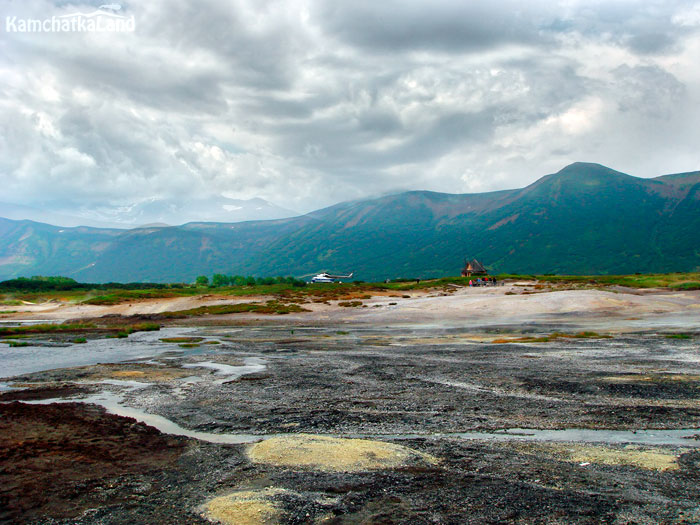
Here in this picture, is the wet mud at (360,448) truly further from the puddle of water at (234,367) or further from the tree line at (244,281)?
the tree line at (244,281)

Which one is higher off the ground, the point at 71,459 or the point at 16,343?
the point at 71,459

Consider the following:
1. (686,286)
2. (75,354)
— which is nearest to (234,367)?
(75,354)

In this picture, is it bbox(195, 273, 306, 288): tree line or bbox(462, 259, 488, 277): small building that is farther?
bbox(462, 259, 488, 277): small building

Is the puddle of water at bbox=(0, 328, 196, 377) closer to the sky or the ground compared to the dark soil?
closer to the ground

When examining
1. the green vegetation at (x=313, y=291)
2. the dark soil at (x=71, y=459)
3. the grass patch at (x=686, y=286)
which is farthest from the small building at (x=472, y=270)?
the dark soil at (x=71, y=459)

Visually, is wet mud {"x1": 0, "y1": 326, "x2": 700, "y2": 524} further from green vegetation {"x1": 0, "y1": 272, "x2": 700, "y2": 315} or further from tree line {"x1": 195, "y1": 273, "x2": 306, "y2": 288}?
tree line {"x1": 195, "y1": 273, "x2": 306, "y2": 288}

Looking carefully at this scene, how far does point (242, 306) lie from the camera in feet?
291

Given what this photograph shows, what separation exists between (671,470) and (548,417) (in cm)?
510

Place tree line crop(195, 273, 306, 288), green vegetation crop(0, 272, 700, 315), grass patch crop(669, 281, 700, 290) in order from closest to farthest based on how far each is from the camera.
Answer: grass patch crop(669, 281, 700, 290) < green vegetation crop(0, 272, 700, 315) < tree line crop(195, 273, 306, 288)

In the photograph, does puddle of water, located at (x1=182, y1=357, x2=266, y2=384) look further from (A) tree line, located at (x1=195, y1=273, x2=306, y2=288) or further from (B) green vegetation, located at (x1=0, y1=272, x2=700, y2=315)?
(A) tree line, located at (x1=195, y1=273, x2=306, y2=288)

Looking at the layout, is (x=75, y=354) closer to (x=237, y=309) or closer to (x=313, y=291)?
(x=237, y=309)

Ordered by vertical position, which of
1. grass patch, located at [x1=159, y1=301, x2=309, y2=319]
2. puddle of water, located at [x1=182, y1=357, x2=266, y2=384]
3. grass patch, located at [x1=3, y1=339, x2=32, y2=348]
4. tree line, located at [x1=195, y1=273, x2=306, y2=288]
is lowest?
grass patch, located at [x1=159, y1=301, x2=309, y2=319]

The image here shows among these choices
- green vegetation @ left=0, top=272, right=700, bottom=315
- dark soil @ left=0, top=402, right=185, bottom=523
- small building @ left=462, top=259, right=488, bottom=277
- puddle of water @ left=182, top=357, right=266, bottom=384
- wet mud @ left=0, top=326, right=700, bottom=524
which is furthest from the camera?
small building @ left=462, top=259, right=488, bottom=277

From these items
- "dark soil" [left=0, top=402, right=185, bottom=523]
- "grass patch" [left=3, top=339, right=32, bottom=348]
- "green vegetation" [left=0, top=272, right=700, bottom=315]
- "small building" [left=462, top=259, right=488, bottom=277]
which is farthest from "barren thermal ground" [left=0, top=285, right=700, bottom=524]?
"small building" [left=462, top=259, right=488, bottom=277]
